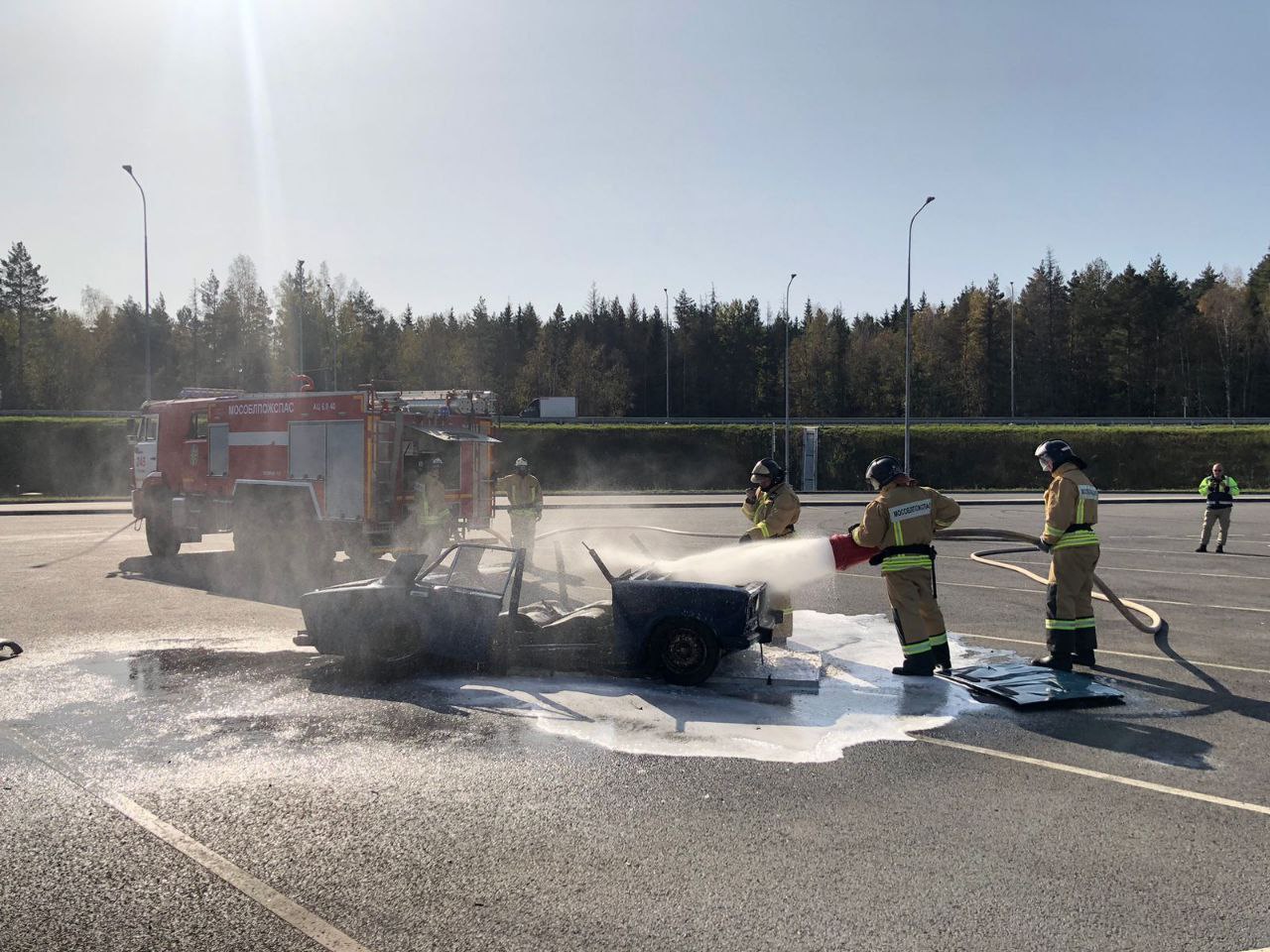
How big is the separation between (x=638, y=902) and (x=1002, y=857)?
170 centimetres

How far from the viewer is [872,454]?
142 feet

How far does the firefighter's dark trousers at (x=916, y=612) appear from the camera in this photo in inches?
313

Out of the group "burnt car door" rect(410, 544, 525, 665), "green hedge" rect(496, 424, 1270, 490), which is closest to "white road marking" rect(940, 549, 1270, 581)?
"burnt car door" rect(410, 544, 525, 665)

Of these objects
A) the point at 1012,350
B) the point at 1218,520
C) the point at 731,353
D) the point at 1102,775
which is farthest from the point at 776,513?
the point at 731,353

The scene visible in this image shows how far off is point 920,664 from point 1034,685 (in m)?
0.88

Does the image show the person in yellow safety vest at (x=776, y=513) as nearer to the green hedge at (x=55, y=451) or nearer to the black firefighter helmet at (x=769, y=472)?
the black firefighter helmet at (x=769, y=472)

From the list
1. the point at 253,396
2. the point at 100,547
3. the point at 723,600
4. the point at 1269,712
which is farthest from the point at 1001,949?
the point at 100,547

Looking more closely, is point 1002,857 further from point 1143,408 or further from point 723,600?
point 1143,408

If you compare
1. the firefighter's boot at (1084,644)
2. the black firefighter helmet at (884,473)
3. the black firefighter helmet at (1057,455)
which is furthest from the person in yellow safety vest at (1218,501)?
the black firefighter helmet at (884,473)

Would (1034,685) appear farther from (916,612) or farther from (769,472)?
(769,472)

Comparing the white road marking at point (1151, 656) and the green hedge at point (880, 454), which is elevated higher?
the green hedge at point (880, 454)

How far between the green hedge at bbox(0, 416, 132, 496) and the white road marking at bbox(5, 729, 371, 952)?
36.1m

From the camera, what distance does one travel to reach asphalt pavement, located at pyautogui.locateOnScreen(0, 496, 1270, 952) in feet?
12.8

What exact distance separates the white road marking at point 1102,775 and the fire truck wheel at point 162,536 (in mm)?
13539
